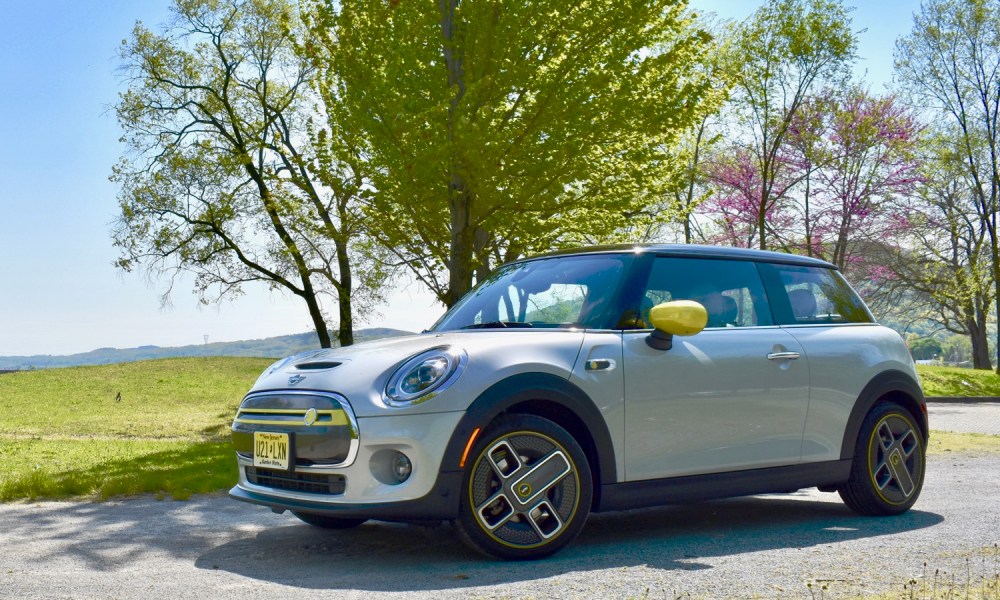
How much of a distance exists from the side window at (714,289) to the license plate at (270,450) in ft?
7.09

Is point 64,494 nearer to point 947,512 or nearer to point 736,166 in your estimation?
point 947,512

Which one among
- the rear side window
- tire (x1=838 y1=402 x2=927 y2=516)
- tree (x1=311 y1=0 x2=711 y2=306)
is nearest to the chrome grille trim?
the rear side window

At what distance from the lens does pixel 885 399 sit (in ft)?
23.2

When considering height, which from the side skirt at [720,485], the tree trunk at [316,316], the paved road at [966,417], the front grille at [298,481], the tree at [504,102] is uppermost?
the tree at [504,102]

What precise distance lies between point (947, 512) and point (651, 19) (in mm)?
8702

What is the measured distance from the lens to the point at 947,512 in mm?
6996

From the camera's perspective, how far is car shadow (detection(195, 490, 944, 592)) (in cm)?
480

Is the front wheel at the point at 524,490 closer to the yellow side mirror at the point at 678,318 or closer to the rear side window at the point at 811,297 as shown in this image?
the yellow side mirror at the point at 678,318

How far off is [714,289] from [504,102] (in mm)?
7814

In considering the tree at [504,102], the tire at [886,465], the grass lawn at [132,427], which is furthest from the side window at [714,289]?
the tree at [504,102]

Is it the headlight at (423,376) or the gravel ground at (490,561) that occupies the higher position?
the headlight at (423,376)

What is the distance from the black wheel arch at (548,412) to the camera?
4.91m

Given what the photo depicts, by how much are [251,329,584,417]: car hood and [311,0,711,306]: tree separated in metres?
7.39

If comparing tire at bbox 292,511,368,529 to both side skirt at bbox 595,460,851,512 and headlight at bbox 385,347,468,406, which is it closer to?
headlight at bbox 385,347,468,406
